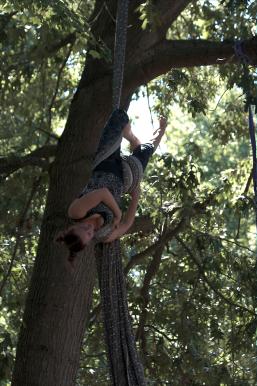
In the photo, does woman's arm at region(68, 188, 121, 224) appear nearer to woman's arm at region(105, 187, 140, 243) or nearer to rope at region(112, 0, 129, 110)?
woman's arm at region(105, 187, 140, 243)

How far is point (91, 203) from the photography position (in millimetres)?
3396

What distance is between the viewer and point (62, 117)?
7887mm

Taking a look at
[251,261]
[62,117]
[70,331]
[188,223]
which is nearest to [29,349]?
[70,331]

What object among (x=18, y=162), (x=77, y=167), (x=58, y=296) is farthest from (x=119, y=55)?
(x=18, y=162)

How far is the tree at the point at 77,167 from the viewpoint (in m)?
4.58

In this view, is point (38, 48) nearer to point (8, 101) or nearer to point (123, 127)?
point (8, 101)

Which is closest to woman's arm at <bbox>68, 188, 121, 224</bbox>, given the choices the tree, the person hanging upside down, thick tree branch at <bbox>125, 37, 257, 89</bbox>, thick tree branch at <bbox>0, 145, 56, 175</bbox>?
the person hanging upside down

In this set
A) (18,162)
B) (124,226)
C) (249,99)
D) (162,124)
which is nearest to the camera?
(124,226)

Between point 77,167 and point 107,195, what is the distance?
166 centimetres

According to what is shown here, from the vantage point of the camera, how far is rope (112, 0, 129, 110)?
393cm

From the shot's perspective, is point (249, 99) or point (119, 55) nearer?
point (249, 99)

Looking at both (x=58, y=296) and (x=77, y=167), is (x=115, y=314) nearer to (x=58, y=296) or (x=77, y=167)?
(x=58, y=296)

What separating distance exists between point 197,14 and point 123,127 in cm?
374

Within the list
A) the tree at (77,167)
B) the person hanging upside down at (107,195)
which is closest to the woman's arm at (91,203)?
the person hanging upside down at (107,195)
